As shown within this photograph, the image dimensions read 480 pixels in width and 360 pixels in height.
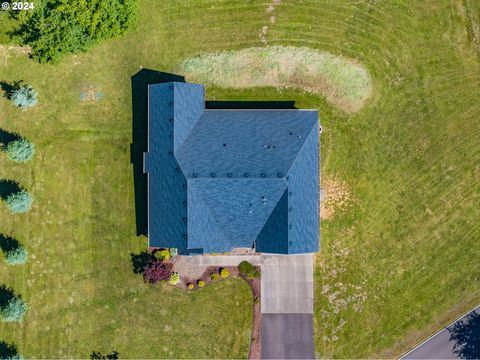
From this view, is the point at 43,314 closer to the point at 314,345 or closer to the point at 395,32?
the point at 314,345

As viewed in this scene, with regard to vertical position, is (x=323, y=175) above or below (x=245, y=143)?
below

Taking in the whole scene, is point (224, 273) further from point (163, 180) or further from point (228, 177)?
point (163, 180)

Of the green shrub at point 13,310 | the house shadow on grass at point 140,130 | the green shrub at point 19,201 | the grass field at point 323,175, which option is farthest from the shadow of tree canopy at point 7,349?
the house shadow on grass at point 140,130

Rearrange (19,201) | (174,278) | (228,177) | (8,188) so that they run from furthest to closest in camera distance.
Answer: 1. (8,188)
2. (174,278)
3. (19,201)
4. (228,177)

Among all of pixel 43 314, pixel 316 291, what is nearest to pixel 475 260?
pixel 316 291

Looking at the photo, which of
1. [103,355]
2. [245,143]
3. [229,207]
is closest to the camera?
[229,207]

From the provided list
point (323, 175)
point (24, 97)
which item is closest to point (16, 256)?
point (24, 97)

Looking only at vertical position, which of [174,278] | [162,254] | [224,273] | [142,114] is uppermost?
[142,114]
